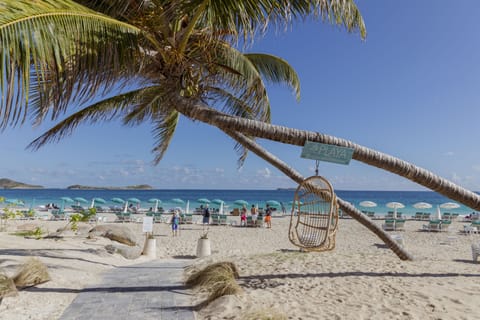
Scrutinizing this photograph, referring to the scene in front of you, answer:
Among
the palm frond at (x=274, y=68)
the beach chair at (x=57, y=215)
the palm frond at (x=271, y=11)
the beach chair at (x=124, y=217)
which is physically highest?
the palm frond at (x=274, y=68)

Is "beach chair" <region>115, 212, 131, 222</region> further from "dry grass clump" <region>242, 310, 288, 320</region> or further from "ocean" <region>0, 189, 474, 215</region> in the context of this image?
"dry grass clump" <region>242, 310, 288, 320</region>

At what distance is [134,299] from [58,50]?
3.39 meters

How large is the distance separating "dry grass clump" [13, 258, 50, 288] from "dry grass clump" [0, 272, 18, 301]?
38cm

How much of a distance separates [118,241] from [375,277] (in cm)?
802

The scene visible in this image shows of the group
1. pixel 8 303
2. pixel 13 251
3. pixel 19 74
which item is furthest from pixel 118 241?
pixel 19 74

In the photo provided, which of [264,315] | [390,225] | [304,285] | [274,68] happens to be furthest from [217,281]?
[390,225]

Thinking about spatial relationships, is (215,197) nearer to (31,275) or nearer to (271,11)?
(31,275)

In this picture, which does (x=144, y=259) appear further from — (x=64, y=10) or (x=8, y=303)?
(x=64, y=10)

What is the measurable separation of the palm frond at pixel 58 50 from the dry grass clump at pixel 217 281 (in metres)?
3.01

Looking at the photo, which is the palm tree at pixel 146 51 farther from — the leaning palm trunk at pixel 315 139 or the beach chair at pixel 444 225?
the beach chair at pixel 444 225

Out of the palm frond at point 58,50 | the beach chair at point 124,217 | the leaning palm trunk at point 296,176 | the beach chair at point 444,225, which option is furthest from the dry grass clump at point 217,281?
the beach chair at point 444,225

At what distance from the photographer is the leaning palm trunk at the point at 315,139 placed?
4391mm

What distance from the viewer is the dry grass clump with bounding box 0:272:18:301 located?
4.50 metres

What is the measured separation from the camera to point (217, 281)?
515 cm
